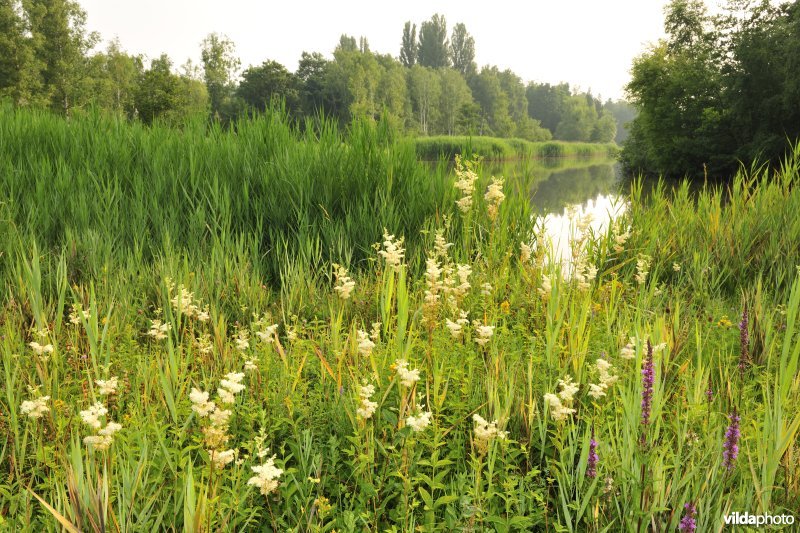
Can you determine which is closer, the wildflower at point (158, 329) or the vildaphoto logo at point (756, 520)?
the vildaphoto logo at point (756, 520)

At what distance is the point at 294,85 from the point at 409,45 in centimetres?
6335

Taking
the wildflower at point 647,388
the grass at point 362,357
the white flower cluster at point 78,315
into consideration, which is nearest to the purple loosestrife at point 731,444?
the grass at point 362,357

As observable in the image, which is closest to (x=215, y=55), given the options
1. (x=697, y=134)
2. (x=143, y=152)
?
(x=697, y=134)

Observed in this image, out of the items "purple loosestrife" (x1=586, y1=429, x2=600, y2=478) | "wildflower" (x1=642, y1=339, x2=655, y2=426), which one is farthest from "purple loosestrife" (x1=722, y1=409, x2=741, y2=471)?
"purple loosestrife" (x1=586, y1=429, x2=600, y2=478)

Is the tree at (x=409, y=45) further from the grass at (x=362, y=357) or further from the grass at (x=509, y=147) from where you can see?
the grass at (x=362, y=357)

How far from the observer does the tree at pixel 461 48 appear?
119438mm

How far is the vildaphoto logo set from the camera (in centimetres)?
168

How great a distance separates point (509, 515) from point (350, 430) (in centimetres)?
71

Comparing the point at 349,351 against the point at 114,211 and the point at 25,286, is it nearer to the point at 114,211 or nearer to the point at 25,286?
the point at 25,286

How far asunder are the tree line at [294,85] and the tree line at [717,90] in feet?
54.3

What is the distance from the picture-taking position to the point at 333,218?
556cm

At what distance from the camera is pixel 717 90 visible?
2964 centimetres

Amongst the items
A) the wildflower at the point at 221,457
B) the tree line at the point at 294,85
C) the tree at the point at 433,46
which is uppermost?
the tree at the point at 433,46

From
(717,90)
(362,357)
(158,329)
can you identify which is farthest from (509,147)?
(362,357)
